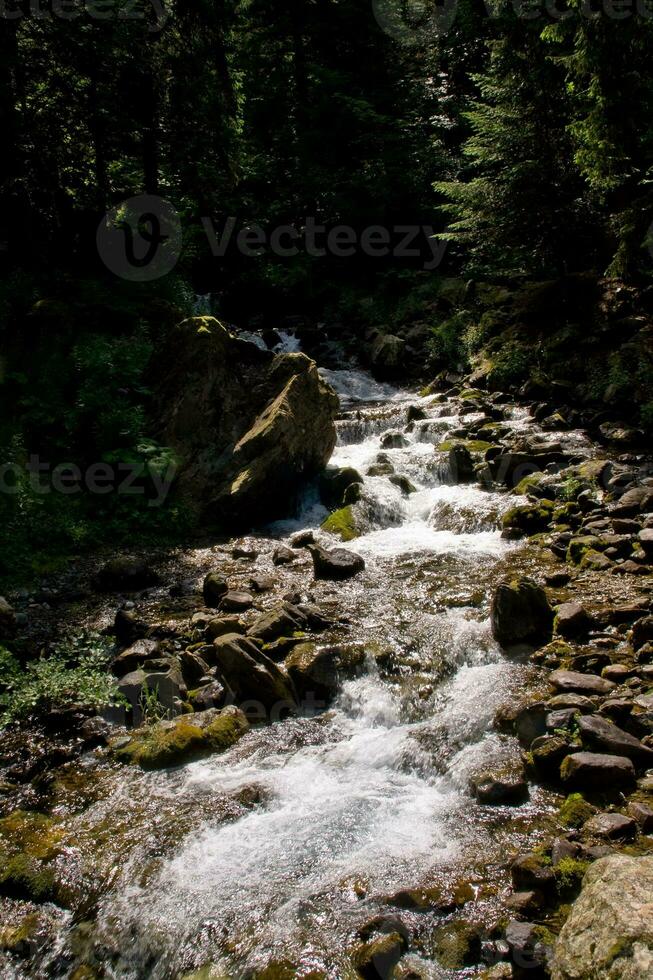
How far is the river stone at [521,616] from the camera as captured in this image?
6910 mm

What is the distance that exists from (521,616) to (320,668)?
2254 mm

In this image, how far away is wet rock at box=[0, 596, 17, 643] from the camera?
24.7 ft

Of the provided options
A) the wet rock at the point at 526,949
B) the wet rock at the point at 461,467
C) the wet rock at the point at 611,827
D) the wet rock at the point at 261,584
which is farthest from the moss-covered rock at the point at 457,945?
the wet rock at the point at 461,467

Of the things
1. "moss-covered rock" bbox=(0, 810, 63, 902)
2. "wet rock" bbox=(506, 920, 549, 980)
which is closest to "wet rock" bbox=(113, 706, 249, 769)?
"moss-covered rock" bbox=(0, 810, 63, 902)

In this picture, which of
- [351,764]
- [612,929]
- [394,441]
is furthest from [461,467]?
[612,929]

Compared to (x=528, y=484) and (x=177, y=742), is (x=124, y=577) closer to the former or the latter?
(x=177, y=742)

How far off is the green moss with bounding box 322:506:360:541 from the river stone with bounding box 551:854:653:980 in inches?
308

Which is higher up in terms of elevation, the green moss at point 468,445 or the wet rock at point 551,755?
the green moss at point 468,445

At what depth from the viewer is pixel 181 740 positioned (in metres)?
5.81

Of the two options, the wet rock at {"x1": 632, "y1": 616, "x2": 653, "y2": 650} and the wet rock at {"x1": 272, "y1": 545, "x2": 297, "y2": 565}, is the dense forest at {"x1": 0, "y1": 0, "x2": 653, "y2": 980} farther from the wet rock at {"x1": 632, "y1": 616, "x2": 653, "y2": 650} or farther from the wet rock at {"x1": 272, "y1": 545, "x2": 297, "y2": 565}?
the wet rock at {"x1": 272, "y1": 545, "x2": 297, "y2": 565}

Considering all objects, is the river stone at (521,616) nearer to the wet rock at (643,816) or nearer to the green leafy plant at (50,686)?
the wet rock at (643,816)

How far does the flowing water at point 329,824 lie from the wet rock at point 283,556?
Result: 2.09 meters

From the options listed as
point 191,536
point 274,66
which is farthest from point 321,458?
point 274,66

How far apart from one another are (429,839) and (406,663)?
2422mm
